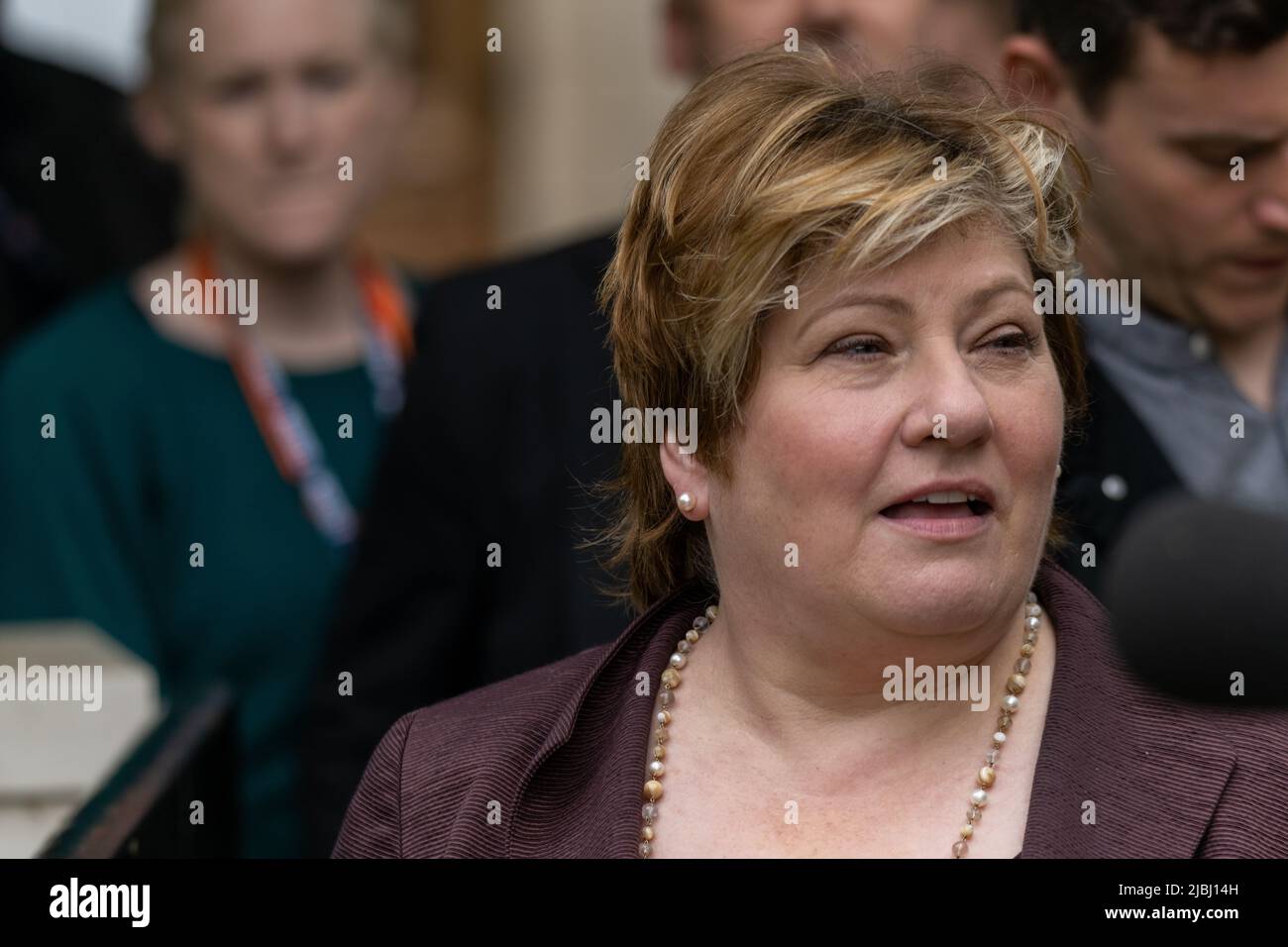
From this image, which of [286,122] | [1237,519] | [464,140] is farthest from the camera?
[464,140]

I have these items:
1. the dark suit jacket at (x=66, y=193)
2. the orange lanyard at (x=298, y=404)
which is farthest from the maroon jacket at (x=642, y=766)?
the dark suit jacket at (x=66, y=193)

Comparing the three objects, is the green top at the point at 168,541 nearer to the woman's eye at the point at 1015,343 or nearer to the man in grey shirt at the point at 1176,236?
the man in grey shirt at the point at 1176,236

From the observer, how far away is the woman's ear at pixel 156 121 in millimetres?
4480

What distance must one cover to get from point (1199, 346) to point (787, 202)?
3.21 ft

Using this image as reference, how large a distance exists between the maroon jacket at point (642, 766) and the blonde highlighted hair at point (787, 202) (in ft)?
0.93

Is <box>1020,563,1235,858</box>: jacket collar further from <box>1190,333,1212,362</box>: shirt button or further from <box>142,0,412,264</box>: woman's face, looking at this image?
<box>142,0,412,264</box>: woman's face

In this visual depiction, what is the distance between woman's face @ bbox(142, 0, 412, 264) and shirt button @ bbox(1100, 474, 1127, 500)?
219cm

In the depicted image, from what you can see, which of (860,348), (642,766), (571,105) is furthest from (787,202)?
(571,105)

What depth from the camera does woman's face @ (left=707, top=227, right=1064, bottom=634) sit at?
2.06m

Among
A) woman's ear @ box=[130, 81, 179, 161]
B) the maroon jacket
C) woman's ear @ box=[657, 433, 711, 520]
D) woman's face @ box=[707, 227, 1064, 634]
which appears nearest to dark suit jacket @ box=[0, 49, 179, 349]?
woman's ear @ box=[130, 81, 179, 161]

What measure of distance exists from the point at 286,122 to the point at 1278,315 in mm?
2248
